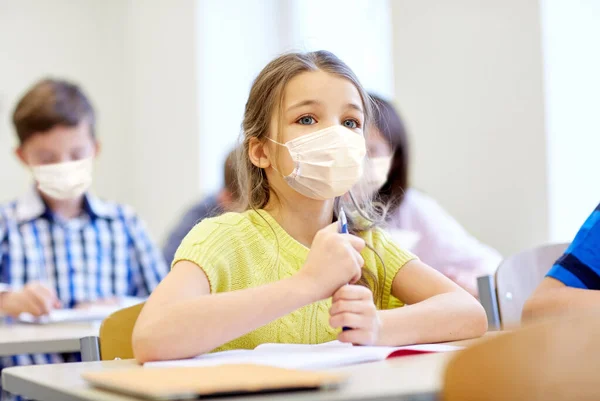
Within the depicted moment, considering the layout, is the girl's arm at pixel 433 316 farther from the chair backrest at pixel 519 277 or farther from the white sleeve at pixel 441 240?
the white sleeve at pixel 441 240

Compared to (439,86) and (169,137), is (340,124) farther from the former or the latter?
(169,137)

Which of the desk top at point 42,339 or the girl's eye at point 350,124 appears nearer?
the girl's eye at point 350,124

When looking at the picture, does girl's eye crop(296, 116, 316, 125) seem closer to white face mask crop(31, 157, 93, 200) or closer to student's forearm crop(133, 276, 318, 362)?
student's forearm crop(133, 276, 318, 362)

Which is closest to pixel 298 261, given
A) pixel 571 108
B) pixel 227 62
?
pixel 571 108

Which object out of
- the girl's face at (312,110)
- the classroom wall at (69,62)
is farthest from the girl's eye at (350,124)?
the classroom wall at (69,62)

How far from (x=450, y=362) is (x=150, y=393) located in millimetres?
267

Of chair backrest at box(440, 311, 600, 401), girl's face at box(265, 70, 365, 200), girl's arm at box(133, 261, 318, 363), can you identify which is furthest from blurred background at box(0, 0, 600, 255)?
chair backrest at box(440, 311, 600, 401)

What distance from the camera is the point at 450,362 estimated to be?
0.67 m

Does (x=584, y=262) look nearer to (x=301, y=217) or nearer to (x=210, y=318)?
(x=301, y=217)

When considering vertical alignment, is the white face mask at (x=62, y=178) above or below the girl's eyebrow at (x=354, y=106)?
below

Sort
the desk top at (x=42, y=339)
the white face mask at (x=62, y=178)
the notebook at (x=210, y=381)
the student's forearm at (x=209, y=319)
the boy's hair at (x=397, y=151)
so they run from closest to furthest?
the notebook at (x=210, y=381), the student's forearm at (x=209, y=319), the desk top at (x=42, y=339), the white face mask at (x=62, y=178), the boy's hair at (x=397, y=151)

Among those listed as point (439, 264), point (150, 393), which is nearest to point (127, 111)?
point (439, 264)

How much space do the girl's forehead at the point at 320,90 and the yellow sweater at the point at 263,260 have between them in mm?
226

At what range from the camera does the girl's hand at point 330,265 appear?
1125 millimetres
